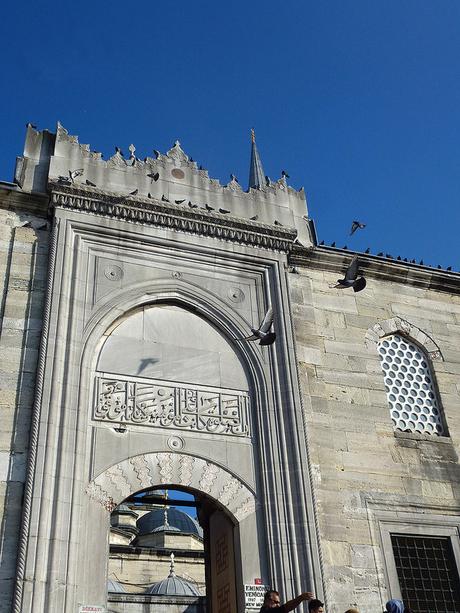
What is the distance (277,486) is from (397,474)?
198 cm

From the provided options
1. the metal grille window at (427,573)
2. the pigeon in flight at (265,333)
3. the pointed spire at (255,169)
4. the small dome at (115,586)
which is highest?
the pointed spire at (255,169)

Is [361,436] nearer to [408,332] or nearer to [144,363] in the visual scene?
[408,332]

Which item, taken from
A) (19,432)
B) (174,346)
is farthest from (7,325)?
(174,346)

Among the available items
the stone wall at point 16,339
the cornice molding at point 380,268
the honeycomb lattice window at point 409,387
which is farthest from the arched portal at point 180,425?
the honeycomb lattice window at point 409,387

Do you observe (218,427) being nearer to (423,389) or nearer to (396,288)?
(423,389)

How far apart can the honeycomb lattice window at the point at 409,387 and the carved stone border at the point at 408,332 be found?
10cm

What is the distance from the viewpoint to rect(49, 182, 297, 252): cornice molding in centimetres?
1001

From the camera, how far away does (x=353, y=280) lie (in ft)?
35.3

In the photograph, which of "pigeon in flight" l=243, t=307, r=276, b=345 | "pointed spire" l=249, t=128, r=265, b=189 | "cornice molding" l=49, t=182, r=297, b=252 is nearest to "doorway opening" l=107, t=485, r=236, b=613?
"pigeon in flight" l=243, t=307, r=276, b=345

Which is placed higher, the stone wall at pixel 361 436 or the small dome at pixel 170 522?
the small dome at pixel 170 522

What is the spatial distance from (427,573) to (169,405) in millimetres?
4024

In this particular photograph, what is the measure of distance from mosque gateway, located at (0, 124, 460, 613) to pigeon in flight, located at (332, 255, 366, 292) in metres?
0.03

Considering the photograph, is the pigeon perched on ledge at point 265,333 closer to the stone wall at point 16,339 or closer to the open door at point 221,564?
the open door at point 221,564

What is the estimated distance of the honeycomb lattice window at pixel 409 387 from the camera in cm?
1076
